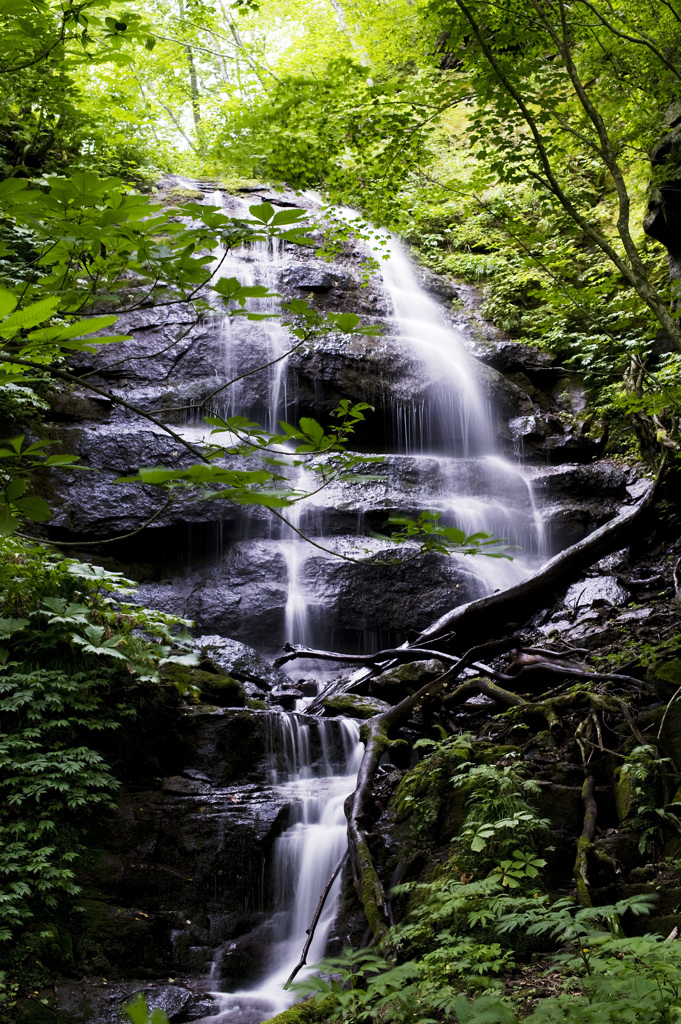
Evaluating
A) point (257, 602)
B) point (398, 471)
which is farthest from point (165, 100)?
point (257, 602)

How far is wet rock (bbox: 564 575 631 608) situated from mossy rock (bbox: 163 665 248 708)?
439cm

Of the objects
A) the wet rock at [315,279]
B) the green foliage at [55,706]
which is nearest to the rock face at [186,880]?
the green foliage at [55,706]

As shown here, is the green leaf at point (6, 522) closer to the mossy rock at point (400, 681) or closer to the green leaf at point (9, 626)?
the green leaf at point (9, 626)

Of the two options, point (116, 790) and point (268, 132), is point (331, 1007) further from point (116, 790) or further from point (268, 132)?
point (268, 132)

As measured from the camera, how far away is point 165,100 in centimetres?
1989

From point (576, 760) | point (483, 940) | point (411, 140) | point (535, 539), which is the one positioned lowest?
point (483, 940)

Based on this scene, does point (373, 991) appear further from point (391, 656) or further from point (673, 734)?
point (391, 656)

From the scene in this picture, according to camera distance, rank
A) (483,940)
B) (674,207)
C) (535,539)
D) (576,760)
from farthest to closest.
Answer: (535,539) < (674,207) < (576,760) < (483,940)

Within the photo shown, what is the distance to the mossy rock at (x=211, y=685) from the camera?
586 cm

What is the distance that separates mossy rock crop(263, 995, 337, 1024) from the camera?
3105 mm

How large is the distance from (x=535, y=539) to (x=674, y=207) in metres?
5.11

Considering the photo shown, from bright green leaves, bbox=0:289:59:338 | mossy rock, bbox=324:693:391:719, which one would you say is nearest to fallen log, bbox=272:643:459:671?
mossy rock, bbox=324:693:391:719

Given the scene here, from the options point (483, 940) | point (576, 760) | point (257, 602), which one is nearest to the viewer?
point (483, 940)

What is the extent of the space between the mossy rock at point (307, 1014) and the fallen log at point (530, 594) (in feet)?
13.9
